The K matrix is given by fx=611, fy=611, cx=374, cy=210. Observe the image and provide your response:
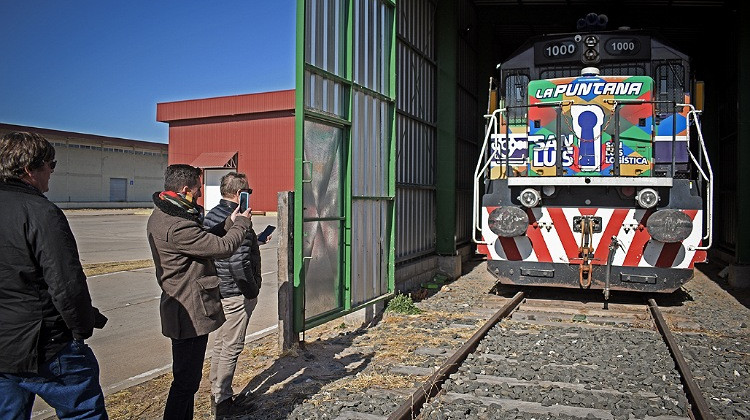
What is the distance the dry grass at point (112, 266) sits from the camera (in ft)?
39.0

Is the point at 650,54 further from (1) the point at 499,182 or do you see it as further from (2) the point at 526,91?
(1) the point at 499,182

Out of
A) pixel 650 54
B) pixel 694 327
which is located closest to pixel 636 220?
pixel 694 327

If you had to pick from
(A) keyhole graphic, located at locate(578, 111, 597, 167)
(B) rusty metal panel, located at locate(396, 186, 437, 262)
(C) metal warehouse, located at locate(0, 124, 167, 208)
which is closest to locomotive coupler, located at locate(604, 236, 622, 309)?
(A) keyhole graphic, located at locate(578, 111, 597, 167)

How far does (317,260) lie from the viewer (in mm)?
6137

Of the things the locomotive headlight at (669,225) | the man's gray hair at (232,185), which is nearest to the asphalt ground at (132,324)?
the man's gray hair at (232,185)

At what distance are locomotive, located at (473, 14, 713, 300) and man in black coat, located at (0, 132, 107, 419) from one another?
225 inches

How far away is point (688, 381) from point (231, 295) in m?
3.52

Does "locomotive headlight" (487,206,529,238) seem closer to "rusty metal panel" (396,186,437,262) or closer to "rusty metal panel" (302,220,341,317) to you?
"rusty metal panel" (396,186,437,262)

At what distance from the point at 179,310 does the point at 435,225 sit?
7604 mm

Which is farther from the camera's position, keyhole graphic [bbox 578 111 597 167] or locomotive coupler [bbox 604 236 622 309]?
keyhole graphic [bbox 578 111 597 167]

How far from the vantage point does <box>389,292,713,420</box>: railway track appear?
13.8 feet

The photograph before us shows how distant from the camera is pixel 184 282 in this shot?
351cm

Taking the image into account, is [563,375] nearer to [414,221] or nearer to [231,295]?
[231,295]

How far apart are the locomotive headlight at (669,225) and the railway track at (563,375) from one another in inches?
36.9
